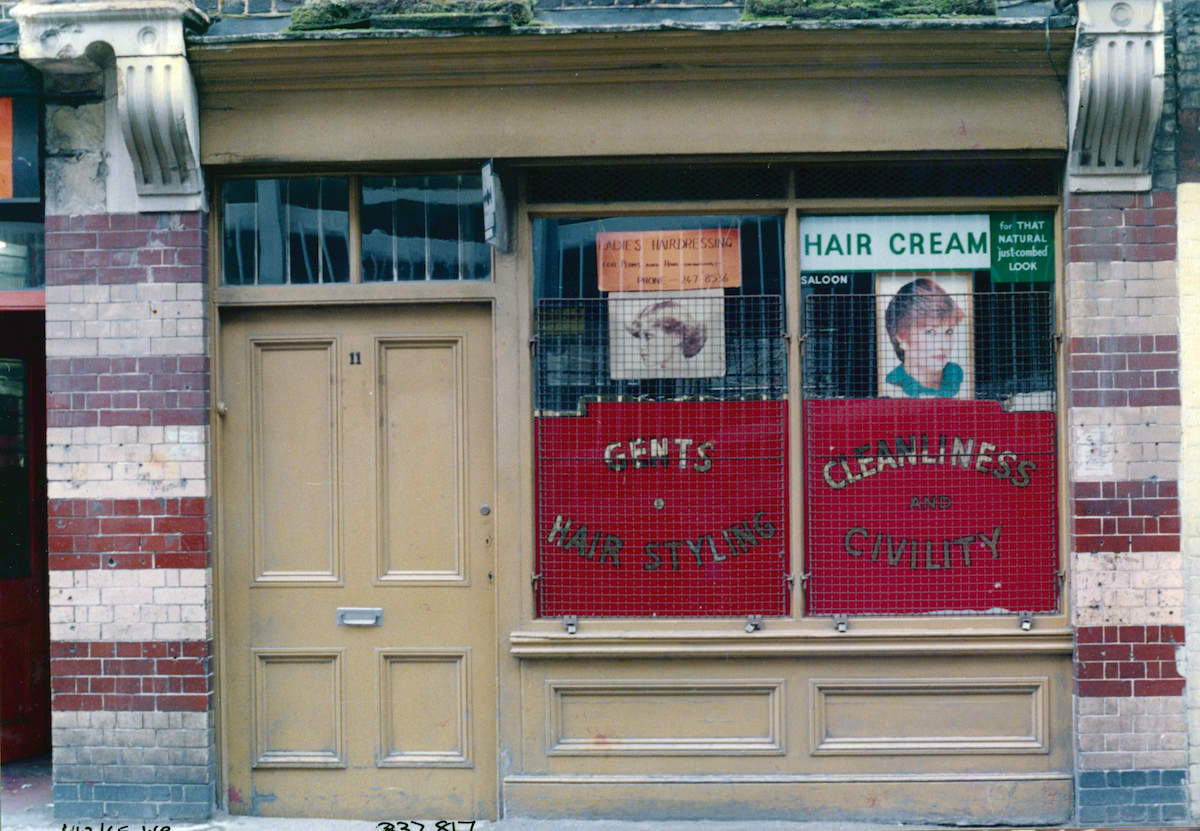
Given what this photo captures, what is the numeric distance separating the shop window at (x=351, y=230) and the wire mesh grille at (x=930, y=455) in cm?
188

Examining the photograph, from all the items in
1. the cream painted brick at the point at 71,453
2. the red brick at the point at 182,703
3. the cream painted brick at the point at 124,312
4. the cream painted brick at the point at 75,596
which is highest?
the cream painted brick at the point at 124,312

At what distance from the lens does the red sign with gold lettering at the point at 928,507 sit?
18.9ft

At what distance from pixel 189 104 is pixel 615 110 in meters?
2.14

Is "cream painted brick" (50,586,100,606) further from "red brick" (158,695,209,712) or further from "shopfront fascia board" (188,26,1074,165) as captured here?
"shopfront fascia board" (188,26,1074,165)

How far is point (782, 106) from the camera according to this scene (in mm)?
5641

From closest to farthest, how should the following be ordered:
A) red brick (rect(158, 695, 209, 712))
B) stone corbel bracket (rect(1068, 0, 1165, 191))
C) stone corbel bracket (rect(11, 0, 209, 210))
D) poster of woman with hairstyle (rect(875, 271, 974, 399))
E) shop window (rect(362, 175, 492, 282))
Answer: stone corbel bracket (rect(1068, 0, 1165, 191)) → stone corbel bracket (rect(11, 0, 209, 210)) → red brick (rect(158, 695, 209, 712)) → poster of woman with hairstyle (rect(875, 271, 974, 399)) → shop window (rect(362, 175, 492, 282))

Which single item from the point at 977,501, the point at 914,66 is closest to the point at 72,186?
the point at 914,66

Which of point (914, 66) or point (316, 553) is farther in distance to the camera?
point (316, 553)

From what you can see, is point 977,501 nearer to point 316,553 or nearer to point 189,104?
point 316,553

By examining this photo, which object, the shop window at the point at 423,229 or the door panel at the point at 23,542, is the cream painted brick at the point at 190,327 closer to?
the shop window at the point at 423,229

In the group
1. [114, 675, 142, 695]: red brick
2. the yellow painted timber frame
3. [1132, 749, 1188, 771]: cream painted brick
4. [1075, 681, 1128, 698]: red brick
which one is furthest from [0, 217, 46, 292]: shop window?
[1132, 749, 1188, 771]: cream painted brick

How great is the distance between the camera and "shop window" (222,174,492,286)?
591 centimetres

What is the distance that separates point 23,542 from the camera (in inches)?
275

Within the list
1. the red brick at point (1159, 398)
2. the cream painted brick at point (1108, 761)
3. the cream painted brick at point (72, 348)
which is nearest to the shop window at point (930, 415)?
the red brick at point (1159, 398)
